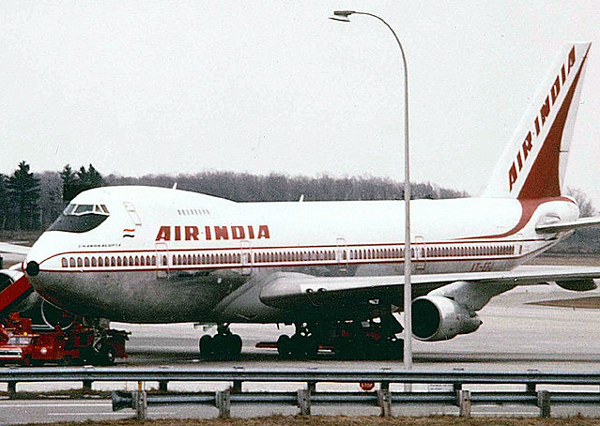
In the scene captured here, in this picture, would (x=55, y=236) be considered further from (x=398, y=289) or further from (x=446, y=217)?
(x=446, y=217)

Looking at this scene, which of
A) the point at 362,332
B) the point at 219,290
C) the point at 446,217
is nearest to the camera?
the point at 219,290

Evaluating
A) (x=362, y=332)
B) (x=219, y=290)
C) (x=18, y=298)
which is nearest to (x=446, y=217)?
(x=362, y=332)

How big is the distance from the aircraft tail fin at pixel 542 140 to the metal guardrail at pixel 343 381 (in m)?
26.1

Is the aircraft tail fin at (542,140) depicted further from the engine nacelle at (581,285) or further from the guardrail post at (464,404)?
the guardrail post at (464,404)

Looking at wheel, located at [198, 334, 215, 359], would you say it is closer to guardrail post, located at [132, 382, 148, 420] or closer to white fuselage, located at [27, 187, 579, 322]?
white fuselage, located at [27, 187, 579, 322]

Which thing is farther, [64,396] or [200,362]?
[200,362]

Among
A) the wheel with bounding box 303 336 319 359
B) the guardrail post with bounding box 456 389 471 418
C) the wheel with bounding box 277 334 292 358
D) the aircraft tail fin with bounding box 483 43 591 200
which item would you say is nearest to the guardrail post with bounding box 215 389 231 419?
the guardrail post with bounding box 456 389 471 418

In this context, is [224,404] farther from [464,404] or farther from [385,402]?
[464,404]

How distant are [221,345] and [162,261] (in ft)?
19.7

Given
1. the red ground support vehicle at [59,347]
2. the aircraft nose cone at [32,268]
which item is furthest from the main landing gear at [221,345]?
the aircraft nose cone at [32,268]

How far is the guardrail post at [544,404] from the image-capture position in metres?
24.5

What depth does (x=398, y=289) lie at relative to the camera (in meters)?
40.7

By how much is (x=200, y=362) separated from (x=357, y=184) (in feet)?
116

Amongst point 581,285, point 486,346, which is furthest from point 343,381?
point 486,346
